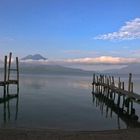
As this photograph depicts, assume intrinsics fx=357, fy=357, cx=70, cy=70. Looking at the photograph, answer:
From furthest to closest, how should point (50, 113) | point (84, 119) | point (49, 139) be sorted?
1. point (50, 113)
2. point (84, 119)
3. point (49, 139)

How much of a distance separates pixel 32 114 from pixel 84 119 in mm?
3715

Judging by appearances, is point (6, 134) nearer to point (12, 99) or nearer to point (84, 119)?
point (84, 119)

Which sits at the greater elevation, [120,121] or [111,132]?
[111,132]

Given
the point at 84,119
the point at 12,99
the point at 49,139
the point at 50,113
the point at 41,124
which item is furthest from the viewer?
the point at 12,99

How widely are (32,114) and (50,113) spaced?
188 cm

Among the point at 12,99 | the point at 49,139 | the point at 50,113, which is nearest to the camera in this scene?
the point at 49,139

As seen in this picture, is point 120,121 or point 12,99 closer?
point 120,121

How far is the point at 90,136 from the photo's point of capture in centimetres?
1134

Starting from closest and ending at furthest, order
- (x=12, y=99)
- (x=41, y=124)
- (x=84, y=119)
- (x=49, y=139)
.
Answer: (x=49, y=139)
(x=41, y=124)
(x=84, y=119)
(x=12, y=99)

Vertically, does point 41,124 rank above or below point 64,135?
below

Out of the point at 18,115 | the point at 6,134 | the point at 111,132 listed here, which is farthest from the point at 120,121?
the point at 6,134

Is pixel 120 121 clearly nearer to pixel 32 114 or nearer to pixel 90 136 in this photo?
pixel 32 114

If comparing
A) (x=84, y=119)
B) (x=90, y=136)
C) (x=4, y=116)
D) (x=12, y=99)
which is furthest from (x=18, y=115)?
(x=90, y=136)

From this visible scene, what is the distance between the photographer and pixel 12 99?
3553 centimetres
